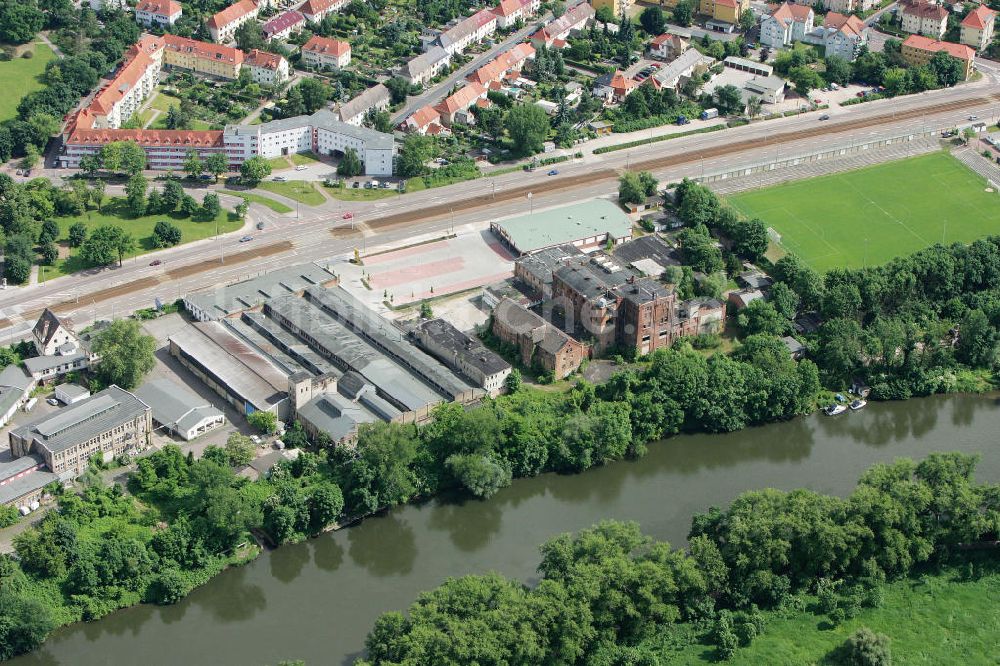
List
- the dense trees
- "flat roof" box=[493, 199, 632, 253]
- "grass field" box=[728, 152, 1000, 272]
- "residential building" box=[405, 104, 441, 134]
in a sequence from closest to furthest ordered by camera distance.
Answer: the dense trees, "flat roof" box=[493, 199, 632, 253], "grass field" box=[728, 152, 1000, 272], "residential building" box=[405, 104, 441, 134]

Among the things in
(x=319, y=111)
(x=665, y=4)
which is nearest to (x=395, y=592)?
(x=319, y=111)

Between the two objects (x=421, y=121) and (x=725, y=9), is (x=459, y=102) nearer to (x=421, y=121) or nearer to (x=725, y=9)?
(x=421, y=121)

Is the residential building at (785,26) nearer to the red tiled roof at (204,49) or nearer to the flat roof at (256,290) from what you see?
the red tiled roof at (204,49)

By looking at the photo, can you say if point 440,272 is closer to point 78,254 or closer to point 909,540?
point 78,254

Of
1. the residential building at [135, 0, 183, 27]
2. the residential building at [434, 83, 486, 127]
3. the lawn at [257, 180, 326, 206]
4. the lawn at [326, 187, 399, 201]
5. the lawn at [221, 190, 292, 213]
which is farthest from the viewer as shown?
the residential building at [135, 0, 183, 27]

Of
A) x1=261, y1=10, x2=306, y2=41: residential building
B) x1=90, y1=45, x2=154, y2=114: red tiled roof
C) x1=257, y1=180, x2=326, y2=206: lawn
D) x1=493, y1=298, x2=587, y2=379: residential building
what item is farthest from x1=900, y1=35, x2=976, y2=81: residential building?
x1=90, y1=45, x2=154, y2=114: red tiled roof

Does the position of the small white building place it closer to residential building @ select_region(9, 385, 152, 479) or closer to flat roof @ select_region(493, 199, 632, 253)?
residential building @ select_region(9, 385, 152, 479)

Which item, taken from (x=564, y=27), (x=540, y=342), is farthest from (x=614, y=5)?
(x=540, y=342)

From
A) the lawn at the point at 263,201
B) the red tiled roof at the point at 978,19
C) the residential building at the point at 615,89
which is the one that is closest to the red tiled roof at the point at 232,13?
the lawn at the point at 263,201
